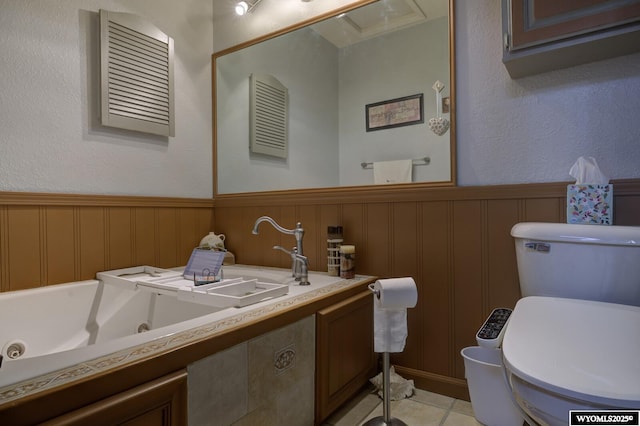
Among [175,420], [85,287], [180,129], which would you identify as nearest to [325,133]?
[180,129]

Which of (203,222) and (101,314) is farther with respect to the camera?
(203,222)

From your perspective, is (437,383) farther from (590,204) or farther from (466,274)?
(590,204)

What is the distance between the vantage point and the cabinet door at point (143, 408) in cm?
72

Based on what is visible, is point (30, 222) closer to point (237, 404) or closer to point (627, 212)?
point (237, 404)

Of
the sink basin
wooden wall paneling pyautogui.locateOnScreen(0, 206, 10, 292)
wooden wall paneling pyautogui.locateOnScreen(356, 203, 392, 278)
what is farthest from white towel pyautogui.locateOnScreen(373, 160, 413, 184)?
wooden wall paneling pyautogui.locateOnScreen(0, 206, 10, 292)

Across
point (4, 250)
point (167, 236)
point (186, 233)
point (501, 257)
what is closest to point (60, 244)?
point (4, 250)

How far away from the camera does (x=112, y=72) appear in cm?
191

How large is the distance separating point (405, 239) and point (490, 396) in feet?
2.45

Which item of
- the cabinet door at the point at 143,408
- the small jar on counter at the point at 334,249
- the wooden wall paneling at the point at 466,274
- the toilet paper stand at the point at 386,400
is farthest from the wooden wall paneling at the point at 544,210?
the cabinet door at the point at 143,408

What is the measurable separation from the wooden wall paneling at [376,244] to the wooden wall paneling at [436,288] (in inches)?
7.1

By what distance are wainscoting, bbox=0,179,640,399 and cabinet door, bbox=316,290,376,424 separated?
212 millimetres

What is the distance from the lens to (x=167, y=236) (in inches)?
88.2

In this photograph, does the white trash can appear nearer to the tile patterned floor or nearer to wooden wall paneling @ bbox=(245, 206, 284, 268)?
the tile patterned floor

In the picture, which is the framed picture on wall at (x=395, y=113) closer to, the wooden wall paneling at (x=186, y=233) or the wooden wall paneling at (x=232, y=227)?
the wooden wall paneling at (x=232, y=227)
